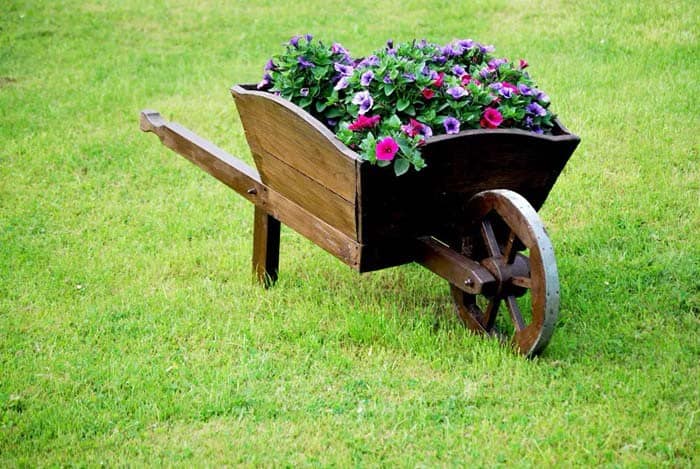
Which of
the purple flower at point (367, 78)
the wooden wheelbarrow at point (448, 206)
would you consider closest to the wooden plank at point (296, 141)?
the wooden wheelbarrow at point (448, 206)

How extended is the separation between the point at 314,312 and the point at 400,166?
1.21 meters

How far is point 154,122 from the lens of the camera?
510cm

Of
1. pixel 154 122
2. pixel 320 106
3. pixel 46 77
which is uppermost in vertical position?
pixel 320 106

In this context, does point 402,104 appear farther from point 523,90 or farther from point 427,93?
point 523,90

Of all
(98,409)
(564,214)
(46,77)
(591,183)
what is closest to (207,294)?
(98,409)

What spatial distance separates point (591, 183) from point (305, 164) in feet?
8.62

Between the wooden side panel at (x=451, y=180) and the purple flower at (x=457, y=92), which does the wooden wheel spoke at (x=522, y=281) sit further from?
the purple flower at (x=457, y=92)

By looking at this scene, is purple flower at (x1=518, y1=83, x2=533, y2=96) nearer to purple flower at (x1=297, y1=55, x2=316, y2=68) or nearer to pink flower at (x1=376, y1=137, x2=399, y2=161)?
pink flower at (x1=376, y1=137, x2=399, y2=161)

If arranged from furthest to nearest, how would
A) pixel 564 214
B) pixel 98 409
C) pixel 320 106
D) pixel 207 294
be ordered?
pixel 564 214 < pixel 207 294 < pixel 320 106 < pixel 98 409

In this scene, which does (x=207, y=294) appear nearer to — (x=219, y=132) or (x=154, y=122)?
(x=154, y=122)

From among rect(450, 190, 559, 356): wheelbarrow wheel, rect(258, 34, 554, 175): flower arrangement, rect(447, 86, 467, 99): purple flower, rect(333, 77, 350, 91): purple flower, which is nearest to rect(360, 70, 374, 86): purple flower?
rect(258, 34, 554, 175): flower arrangement

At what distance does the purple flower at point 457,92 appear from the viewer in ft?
12.8

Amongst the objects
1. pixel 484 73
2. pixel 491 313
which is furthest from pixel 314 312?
pixel 484 73

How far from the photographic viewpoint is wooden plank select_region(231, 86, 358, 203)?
12.4 feet
